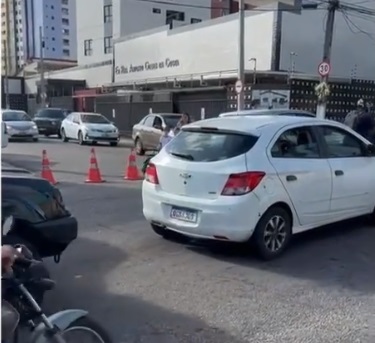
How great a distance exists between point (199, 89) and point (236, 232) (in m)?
20.7

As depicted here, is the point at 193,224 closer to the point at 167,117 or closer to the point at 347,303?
the point at 347,303

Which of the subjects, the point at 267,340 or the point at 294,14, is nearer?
the point at 267,340

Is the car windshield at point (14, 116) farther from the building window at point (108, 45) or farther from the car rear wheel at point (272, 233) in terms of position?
the building window at point (108, 45)

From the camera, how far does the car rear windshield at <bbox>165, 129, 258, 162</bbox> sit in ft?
18.7

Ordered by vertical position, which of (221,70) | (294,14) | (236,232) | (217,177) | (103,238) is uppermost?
(294,14)

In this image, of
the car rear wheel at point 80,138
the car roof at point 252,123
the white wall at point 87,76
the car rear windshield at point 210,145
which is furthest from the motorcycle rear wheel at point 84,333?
the white wall at point 87,76

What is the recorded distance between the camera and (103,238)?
6613mm

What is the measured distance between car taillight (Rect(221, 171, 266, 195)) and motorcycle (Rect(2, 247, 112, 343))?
288 centimetres

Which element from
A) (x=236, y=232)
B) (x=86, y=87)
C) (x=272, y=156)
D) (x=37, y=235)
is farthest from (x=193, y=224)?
(x=86, y=87)

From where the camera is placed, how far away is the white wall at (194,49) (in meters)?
25.6

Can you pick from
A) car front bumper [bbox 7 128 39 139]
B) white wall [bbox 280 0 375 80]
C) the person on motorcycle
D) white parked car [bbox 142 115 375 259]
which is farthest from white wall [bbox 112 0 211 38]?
the person on motorcycle

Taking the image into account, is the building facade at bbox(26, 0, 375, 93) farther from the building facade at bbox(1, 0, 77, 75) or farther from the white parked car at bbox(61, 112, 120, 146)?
the building facade at bbox(1, 0, 77, 75)

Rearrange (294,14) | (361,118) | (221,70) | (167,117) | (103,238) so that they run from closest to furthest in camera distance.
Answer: (103,238), (361,118), (167,117), (294,14), (221,70)

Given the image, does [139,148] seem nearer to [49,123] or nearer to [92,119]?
[92,119]
